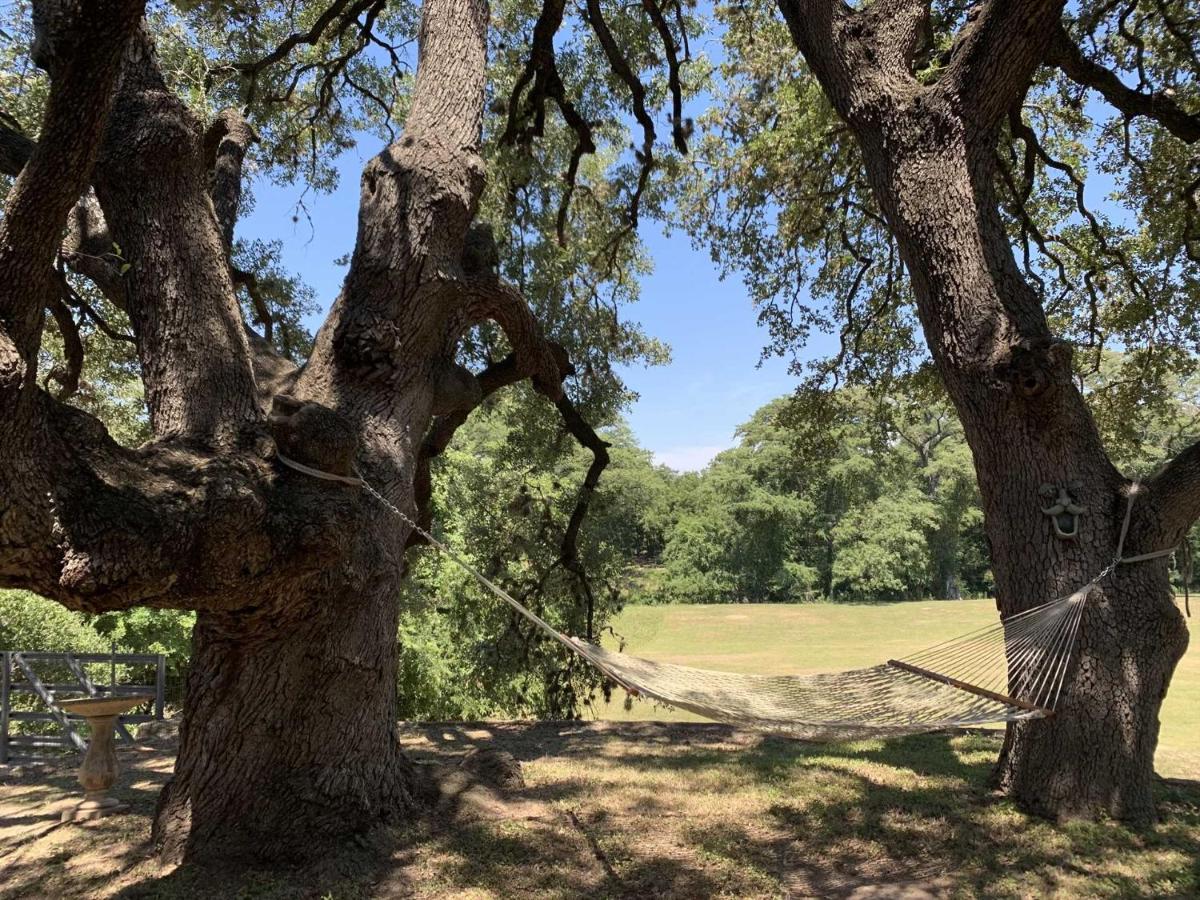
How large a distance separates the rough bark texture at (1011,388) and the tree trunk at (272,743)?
288 centimetres

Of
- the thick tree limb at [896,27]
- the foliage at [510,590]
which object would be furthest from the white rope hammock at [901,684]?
the foliage at [510,590]

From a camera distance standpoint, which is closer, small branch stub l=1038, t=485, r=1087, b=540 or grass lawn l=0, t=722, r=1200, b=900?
grass lawn l=0, t=722, r=1200, b=900

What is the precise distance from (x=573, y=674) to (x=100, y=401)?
19.5 feet

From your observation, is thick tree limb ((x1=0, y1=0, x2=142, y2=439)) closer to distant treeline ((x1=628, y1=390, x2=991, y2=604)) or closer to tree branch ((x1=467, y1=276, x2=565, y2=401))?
tree branch ((x1=467, y1=276, x2=565, y2=401))

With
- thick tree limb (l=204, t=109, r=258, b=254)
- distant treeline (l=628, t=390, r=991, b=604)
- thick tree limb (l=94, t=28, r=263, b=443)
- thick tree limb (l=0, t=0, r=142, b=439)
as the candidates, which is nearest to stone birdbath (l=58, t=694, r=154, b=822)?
thick tree limb (l=94, t=28, r=263, b=443)

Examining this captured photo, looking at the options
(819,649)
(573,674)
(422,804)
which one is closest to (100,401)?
(573,674)

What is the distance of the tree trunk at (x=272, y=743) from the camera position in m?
3.05

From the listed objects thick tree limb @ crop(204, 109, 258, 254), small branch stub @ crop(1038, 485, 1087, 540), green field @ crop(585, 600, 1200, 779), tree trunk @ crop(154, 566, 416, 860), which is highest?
thick tree limb @ crop(204, 109, 258, 254)

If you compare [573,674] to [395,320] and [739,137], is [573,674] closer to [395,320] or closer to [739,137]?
[395,320]

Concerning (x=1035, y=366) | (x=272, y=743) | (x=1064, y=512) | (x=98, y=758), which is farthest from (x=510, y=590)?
(x=1035, y=366)

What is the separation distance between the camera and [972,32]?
12.6ft

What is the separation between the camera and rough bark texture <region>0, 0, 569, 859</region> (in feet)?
6.62

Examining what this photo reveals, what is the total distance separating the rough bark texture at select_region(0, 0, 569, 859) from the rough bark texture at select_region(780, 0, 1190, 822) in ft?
6.80

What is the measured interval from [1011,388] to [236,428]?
3230 millimetres
